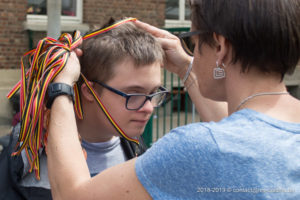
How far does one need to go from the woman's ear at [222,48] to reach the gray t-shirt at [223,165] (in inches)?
Result: 10.9

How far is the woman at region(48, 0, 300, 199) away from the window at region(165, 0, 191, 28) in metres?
8.31

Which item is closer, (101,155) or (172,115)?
(101,155)

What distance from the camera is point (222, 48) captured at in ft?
4.28

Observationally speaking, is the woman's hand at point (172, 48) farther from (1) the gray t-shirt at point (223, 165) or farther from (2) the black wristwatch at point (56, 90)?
(1) the gray t-shirt at point (223, 165)

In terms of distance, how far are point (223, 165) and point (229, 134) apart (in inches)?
3.8

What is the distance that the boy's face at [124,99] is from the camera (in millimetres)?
1879

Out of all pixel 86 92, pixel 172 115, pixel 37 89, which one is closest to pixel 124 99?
pixel 86 92

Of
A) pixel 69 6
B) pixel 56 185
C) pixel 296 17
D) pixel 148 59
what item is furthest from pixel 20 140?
pixel 69 6

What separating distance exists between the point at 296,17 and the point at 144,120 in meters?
0.94

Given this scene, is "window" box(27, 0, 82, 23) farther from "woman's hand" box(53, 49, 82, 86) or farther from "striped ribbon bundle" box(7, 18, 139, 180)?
"woman's hand" box(53, 49, 82, 86)

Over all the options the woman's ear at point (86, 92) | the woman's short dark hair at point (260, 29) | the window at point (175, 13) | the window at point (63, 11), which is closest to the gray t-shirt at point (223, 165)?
the woman's short dark hair at point (260, 29)

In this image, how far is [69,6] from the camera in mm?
8477

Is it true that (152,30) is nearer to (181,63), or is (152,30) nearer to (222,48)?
(181,63)

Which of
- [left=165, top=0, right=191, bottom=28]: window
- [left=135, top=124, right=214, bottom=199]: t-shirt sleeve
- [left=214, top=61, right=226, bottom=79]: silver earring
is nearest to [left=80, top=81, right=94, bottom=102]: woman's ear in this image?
[left=214, top=61, right=226, bottom=79]: silver earring
